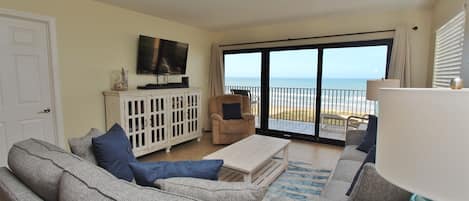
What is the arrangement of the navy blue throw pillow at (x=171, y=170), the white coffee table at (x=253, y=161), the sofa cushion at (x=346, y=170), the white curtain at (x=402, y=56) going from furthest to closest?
the white curtain at (x=402, y=56)
the white coffee table at (x=253, y=161)
the sofa cushion at (x=346, y=170)
the navy blue throw pillow at (x=171, y=170)

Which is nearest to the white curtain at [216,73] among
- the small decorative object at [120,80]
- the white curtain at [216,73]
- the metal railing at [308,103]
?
the white curtain at [216,73]

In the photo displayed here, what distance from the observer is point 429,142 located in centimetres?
54

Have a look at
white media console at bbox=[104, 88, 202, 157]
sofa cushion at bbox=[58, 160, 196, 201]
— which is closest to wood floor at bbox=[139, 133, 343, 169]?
white media console at bbox=[104, 88, 202, 157]

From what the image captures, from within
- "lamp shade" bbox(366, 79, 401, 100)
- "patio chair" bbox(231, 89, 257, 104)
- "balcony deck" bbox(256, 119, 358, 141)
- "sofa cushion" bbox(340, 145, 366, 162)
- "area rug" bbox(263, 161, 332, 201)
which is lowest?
"area rug" bbox(263, 161, 332, 201)

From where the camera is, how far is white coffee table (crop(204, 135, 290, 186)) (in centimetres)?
240

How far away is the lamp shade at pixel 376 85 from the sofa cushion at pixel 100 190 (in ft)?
9.71

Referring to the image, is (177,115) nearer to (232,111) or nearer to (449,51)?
(232,111)

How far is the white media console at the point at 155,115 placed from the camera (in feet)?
11.0

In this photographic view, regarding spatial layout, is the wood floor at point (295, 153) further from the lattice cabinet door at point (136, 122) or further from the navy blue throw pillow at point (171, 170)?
the navy blue throw pillow at point (171, 170)

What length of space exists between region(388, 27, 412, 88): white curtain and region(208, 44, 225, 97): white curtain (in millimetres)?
3109

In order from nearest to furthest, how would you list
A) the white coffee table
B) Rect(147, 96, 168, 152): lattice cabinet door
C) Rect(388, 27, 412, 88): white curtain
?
the white coffee table → Rect(388, 27, 412, 88): white curtain → Rect(147, 96, 168, 152): lattice cabinet door

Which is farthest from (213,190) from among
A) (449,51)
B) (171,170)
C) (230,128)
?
(230,128)

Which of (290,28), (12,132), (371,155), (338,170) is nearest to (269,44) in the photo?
(290,28)

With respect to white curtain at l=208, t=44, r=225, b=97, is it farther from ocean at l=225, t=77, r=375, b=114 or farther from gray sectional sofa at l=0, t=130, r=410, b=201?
gray sectional sofa at l=0, t=130, r=410, b=201
